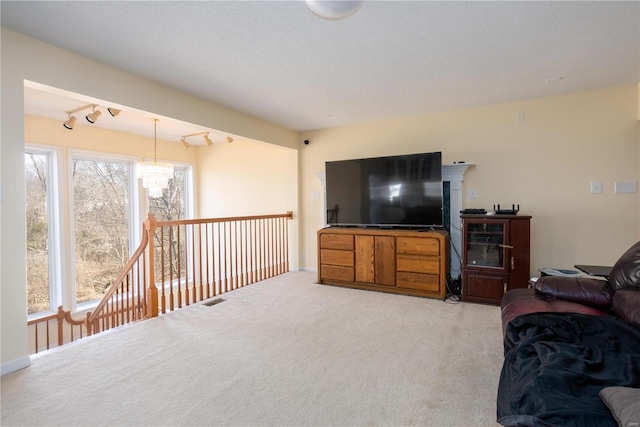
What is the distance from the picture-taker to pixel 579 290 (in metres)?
1.96

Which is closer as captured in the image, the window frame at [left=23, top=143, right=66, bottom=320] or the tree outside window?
the tree outside window

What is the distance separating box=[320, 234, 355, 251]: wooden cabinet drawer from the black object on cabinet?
4.42 ft

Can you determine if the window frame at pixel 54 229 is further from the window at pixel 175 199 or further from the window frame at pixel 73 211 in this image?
the window at pixel 175 199

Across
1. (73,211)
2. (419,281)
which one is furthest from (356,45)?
(73,211)

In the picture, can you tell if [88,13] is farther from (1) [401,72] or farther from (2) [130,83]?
(1) [401,72]

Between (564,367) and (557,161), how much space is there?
3.02 metres

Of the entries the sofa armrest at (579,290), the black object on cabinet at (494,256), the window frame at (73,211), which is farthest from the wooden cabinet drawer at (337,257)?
the window frame at (73,211)

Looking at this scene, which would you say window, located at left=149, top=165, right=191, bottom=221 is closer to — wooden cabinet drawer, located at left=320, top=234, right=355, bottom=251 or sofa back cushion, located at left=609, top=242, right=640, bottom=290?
wooden cabinet drawer, located at left=320, top=234, right=355, bottom=251

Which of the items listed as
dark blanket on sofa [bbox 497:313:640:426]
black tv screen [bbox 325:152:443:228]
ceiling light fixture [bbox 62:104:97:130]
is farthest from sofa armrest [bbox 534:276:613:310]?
ceiling light fixture [bbox 62:104:97:130]

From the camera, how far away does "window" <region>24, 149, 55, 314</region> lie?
12.4 feet

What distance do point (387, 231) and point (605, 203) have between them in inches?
89.2

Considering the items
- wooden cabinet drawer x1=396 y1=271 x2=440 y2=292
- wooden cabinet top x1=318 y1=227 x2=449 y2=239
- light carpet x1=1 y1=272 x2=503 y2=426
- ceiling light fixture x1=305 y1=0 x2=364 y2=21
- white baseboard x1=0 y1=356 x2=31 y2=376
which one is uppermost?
ceiling light fixture x1=305 y1=0 x2=364 y2=21

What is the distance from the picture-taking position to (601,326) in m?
1.50

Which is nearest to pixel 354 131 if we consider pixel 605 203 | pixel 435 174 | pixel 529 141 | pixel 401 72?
pixel 435 174
